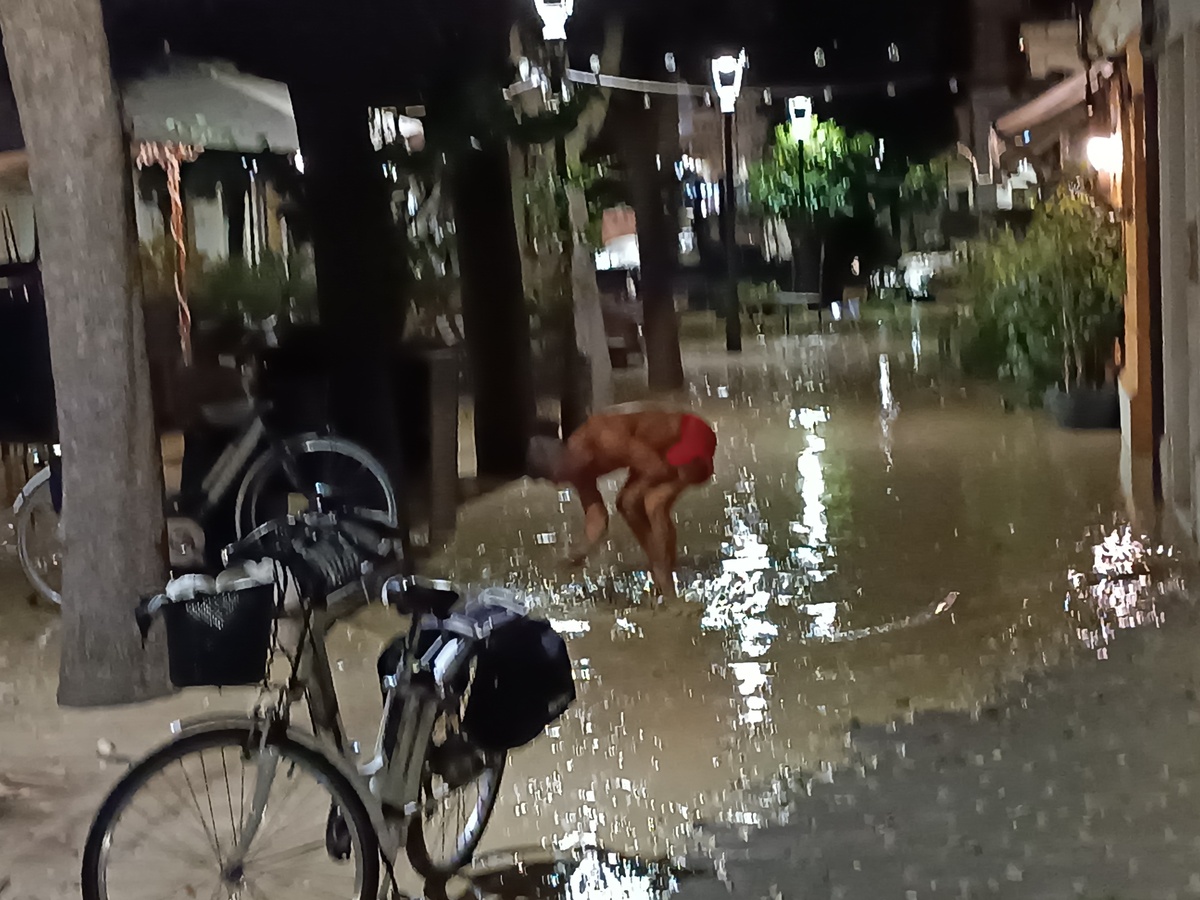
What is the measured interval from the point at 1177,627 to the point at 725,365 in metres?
13.8

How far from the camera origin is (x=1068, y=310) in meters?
12.2

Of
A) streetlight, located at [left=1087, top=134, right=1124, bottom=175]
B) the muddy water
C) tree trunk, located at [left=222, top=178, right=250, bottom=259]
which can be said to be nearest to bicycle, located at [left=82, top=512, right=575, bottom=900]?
the muddy water

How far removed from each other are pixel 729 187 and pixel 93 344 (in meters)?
18.7

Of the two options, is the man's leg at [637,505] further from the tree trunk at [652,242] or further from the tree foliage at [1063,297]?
the tree trunk at [652,242]

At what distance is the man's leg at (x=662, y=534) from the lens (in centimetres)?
744

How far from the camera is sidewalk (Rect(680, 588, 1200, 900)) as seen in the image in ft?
13.4

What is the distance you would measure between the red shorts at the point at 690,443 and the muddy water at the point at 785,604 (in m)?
0.75

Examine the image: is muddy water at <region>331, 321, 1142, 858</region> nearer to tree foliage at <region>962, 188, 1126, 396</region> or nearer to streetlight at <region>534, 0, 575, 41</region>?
tree foliage at <region>962, 188, 1126, 396</region>

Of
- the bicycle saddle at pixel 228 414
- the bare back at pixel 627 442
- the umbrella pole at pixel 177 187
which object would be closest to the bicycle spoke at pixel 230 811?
the bare back at pixel 627 442

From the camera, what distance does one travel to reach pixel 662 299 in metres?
17.5

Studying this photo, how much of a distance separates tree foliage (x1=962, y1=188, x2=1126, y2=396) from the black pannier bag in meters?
9.02

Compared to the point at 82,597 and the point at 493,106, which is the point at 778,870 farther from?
the point at 493,106

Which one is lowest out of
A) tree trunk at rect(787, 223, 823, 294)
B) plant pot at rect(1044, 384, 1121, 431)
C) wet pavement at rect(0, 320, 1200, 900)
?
wet pavement at rect(0, 320, 1200, 900)

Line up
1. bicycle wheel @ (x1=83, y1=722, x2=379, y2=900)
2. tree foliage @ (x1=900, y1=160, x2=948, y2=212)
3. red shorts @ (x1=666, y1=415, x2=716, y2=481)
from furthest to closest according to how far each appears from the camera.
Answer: tree foliage @ (x1=900, y1=160, x2=948, y2=212), red shorts @ (x1=666, y1=415, x2=716, y2=481), bicycle wheel @ (x1=83, y1=722, x2=379, y2=900)
